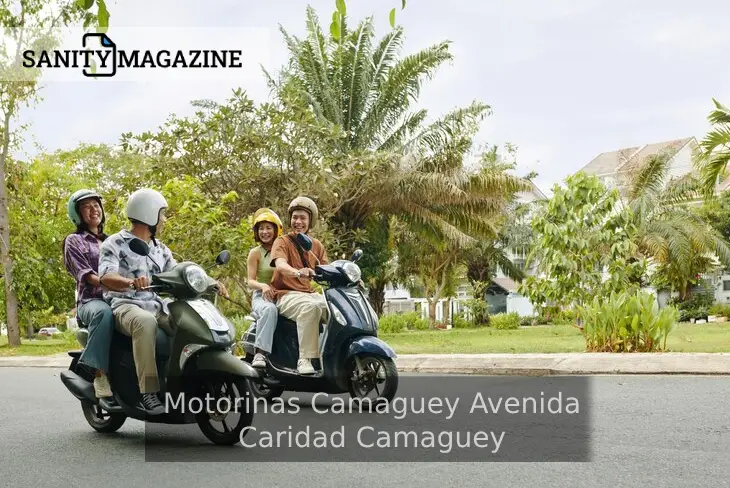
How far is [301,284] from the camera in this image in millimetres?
8398

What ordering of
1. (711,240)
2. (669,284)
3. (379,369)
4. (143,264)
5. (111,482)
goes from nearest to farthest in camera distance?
(111,482)
(143,264)
(379,369)
(711,240)
(669,284)

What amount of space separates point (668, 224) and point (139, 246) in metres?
34.5

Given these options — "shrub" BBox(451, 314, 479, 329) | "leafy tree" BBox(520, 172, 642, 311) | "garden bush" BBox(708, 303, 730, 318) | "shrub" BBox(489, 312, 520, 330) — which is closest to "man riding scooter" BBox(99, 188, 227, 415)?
"leafy tree" BBox(520, 172, 642, 311)

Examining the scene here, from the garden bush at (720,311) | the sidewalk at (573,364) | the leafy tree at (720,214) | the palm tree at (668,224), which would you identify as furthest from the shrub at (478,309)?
the sidewalk at (573,364)

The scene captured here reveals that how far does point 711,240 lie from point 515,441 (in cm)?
3477

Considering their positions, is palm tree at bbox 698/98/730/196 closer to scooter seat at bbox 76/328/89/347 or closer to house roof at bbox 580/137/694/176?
scooter seat at bbox 76/328/89/347

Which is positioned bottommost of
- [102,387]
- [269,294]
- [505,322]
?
[505,322]

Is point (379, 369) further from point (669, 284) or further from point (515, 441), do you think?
point (669, 284)

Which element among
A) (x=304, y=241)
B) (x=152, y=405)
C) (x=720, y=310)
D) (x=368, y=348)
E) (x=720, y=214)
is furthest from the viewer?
(x=720, y=214)

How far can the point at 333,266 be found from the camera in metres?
7.93

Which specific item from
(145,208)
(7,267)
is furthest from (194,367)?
(7,267)

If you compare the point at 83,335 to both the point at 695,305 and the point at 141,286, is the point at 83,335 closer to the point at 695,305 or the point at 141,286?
the point at 141,286

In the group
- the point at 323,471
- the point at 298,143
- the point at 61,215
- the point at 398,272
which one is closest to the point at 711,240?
the point at 398,272

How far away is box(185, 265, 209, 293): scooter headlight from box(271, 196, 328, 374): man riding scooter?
1.74 m
